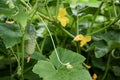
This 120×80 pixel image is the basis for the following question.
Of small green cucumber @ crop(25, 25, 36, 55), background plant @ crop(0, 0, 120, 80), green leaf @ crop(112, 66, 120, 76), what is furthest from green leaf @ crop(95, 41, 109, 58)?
small green cucumber @ crop(25, 25, 36, 55)

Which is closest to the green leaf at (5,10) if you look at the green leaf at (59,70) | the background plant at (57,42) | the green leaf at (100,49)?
the background plant at (57,42)

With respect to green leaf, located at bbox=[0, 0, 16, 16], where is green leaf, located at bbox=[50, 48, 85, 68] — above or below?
below

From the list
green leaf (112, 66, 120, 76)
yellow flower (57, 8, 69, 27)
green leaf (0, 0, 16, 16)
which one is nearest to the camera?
green leaf (0, 0, 16, 16)

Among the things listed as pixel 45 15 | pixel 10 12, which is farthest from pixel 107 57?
pixel 10 12

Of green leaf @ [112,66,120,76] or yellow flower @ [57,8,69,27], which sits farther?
green leaf @ [112,66,120,76]

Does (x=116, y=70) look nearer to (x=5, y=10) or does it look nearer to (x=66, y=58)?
(x=66, y=58)

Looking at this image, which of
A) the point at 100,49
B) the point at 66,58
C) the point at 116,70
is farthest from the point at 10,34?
the point at 116,70

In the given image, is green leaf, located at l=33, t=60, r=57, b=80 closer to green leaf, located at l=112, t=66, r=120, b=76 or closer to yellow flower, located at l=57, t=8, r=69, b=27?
yellow flower, located at l=57, t=8, r=69, b=27
